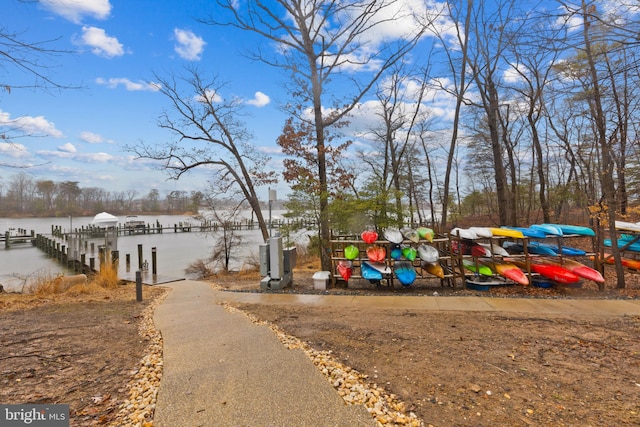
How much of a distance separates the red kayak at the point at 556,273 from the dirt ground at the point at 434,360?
2378mm

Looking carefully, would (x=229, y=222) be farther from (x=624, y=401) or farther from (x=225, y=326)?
(x=624, y=401)

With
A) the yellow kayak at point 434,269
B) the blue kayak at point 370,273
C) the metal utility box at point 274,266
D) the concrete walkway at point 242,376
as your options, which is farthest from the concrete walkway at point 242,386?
the yellow kayak at point 434,269

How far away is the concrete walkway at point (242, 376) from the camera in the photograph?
2.31m

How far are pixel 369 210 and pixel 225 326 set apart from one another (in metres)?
6.85

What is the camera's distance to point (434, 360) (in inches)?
124

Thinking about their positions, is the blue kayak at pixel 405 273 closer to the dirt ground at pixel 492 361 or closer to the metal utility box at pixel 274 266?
the dirt ground at pixel 492 361

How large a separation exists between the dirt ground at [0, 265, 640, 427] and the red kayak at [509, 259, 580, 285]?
2.38m

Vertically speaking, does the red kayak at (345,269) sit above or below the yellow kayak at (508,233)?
below

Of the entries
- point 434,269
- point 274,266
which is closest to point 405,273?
point 434,269

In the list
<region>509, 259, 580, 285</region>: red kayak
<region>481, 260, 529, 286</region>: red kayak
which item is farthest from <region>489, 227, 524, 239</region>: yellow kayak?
<region>509, 259, 580, 285</region>: red kayak

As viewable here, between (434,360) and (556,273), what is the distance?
5.63 m

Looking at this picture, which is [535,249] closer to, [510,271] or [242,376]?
[510,271]

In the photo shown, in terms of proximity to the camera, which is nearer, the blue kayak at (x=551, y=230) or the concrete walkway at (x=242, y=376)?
the concrete walkway at (x=242, y=376)

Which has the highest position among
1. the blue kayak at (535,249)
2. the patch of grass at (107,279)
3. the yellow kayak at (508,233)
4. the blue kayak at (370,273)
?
the yellow kayak at (508,233)
